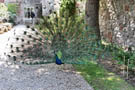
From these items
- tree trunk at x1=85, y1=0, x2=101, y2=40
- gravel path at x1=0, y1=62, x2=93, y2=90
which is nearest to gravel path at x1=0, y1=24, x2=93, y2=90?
gravel path at x1=0, y1=62, x2=93, y2=90

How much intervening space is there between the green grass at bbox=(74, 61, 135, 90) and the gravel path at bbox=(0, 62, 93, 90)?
0.18 meters

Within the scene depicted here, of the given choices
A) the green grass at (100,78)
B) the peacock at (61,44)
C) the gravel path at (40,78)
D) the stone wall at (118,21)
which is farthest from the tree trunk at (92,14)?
the gravel path at (40,78)

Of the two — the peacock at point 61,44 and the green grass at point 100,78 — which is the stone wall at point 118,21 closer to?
the green grass at point 100,78

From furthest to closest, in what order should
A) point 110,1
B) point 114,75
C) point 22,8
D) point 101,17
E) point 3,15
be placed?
point 22,8, point 3,15, point 101,17, point 110,1, point 114,75

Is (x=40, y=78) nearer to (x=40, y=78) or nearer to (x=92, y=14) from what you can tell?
(x=40, y=78)

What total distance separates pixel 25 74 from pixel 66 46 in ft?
4.01

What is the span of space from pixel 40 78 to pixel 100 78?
4.53 feet

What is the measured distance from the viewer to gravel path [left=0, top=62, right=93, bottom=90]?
443 cm

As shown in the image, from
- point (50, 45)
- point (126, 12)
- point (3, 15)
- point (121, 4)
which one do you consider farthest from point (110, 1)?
point (3, 15)

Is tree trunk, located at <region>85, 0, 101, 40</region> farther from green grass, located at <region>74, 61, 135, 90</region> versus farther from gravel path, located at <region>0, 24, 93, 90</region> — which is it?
gravel path, located at <region>0, 24, 93, 90</region>

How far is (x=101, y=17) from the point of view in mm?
10234

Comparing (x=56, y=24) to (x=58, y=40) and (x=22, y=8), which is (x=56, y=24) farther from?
(x=22, y=8)

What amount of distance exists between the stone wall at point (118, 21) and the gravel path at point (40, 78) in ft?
8.77

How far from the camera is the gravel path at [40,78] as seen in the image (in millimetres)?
4434
